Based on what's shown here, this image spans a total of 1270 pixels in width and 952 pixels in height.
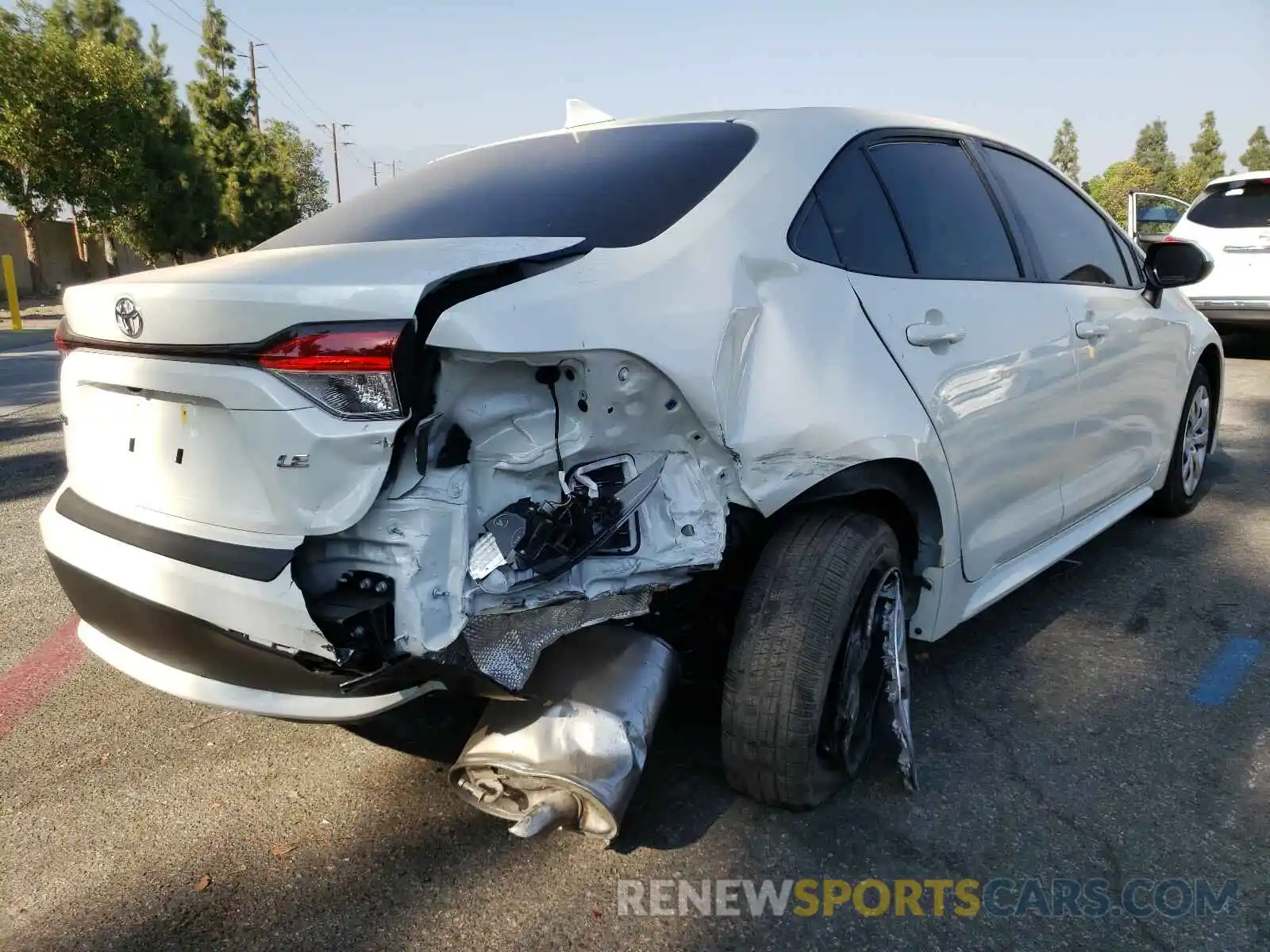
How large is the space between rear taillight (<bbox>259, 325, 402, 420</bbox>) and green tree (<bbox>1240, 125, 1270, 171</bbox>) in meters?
75.0

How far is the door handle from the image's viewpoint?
263 cm

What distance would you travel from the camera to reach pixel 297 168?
5966 centimetres

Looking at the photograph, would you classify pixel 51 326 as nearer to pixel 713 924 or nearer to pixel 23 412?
pixel 23 412

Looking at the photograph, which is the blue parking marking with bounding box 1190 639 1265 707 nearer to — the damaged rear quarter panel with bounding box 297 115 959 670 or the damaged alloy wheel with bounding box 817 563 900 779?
the damaged alloy wheel with bounding box 817 563 900 779

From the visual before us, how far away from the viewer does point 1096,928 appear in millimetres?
2121

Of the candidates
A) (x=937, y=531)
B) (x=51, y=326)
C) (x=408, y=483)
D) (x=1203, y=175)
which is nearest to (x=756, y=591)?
(x=937, y=531)

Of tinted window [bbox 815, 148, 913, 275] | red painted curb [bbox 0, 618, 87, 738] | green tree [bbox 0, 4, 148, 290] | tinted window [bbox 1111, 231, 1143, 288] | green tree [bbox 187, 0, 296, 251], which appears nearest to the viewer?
tinted window [bbox 815, 148, 913, 275]

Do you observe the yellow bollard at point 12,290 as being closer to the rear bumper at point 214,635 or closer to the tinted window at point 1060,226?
the rear bumper at point 214,635

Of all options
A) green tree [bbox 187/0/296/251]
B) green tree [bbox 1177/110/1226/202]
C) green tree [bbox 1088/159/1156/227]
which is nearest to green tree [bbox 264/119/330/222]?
green tree [bbox 187/0/296/251]

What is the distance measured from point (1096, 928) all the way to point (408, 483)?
1.70 m

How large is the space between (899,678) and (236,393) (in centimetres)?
173

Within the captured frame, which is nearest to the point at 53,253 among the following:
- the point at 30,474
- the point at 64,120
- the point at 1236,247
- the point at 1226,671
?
the point at 64,120

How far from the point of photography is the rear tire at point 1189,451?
4.60 meters

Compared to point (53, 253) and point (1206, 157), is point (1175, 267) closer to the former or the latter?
point (53, 253)
